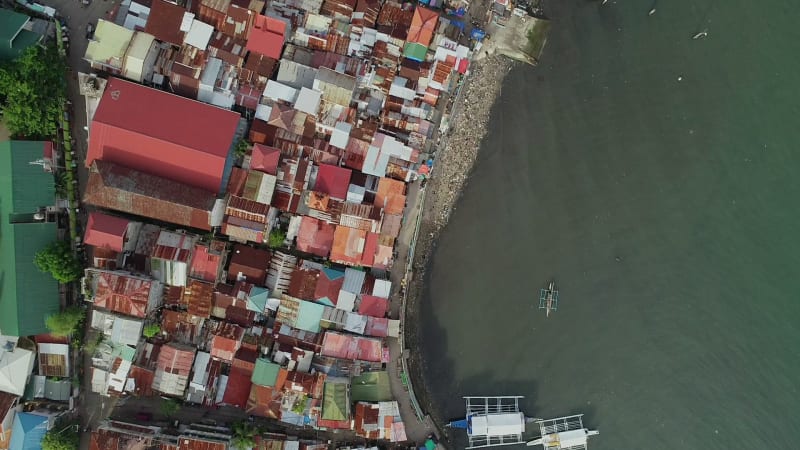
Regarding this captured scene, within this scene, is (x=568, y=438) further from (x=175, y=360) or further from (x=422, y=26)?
(x=422, y=26)

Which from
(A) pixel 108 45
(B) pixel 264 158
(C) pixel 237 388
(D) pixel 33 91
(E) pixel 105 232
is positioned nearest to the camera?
(D) pixel 33 91

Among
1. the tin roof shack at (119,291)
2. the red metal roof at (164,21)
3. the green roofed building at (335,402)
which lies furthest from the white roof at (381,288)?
the red metal roof at (164,21)

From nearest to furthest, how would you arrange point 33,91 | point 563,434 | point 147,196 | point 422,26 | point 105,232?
point 33,91 → point 105,232 → point 147,196 → point 422,26 → point 563,434

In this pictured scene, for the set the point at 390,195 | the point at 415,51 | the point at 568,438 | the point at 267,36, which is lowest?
the point at 568,438

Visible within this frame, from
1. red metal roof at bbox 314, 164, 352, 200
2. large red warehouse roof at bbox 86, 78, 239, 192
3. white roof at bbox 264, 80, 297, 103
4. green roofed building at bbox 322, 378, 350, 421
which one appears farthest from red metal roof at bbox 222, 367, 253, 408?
white roof at bbox 264, 80, 297, 103

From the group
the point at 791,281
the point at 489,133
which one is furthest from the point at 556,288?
the point at 791,281

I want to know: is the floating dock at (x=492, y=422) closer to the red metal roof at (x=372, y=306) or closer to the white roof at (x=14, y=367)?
the red metal roof at (x=372, y=306)

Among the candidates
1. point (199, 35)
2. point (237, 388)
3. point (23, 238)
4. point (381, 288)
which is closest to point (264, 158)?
point (199, 35)
